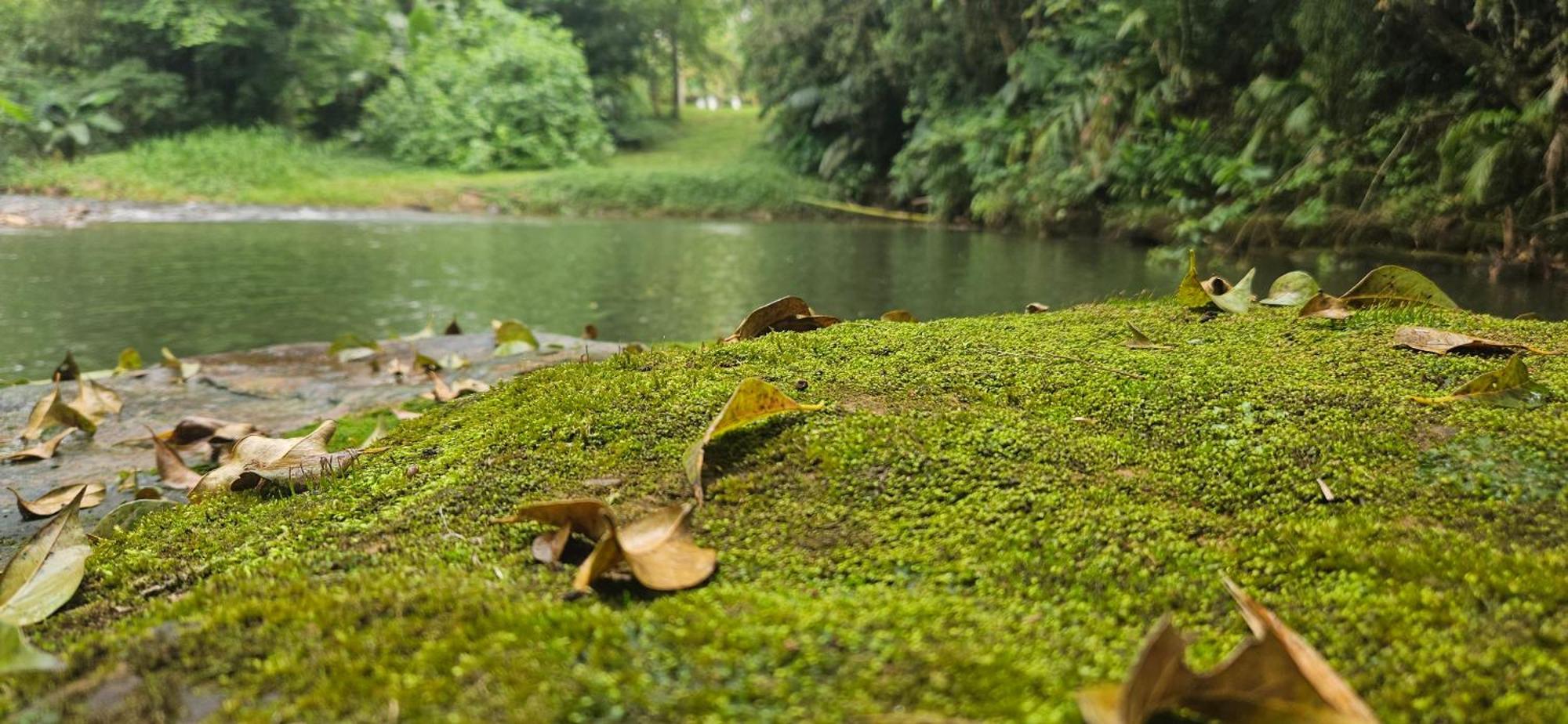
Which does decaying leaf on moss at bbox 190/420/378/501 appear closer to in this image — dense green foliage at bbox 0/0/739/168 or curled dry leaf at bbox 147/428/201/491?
curled dry leaf at bbox 147/428/201/491

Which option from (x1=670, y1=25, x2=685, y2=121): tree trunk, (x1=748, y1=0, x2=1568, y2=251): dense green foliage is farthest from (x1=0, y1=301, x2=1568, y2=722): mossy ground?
(x1=670, y1=25, x2=685, y2=121): tree trunk

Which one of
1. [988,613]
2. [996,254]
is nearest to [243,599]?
[988,613]

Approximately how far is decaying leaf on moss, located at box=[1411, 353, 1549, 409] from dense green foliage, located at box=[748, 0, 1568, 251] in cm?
457

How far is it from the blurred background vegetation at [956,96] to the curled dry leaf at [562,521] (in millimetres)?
2658

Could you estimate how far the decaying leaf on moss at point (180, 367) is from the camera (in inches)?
144

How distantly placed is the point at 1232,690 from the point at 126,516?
1.80 m

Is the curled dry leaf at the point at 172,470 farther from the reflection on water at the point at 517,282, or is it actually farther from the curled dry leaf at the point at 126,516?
the reflection on water at the point at 517,282

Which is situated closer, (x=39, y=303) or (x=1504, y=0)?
(x=1504, y=0)

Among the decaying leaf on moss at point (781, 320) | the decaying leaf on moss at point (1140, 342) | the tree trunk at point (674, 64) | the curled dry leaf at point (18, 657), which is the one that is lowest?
Result: the curled dry leaf at point (18, 657)

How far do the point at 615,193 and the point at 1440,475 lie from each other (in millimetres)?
18909

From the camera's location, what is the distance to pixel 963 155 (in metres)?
13.6

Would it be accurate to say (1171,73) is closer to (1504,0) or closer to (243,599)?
(1504,0)

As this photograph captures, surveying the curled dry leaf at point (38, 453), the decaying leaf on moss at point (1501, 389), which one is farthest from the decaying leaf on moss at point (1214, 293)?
the curled dry leaf at point (38, 453)

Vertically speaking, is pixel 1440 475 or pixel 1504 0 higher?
pixel 1504 0
